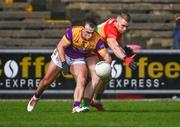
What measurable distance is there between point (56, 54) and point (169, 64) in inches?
237

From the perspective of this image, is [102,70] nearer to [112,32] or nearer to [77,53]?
[77,53]

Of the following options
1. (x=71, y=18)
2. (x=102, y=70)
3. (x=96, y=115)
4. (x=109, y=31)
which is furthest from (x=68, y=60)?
(x=71, y=18)

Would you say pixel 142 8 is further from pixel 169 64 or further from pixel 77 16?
pixel 169 64

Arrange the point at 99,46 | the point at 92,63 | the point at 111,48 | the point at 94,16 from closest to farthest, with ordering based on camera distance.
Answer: the point at 99,46, the point at 92,63, the point at 111,48, the point at 94,16

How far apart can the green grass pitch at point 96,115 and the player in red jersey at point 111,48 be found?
0.28 meters

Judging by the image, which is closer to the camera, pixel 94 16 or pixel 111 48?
pixel 111 48

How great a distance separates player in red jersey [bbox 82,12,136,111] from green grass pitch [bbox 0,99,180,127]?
10.9 inches

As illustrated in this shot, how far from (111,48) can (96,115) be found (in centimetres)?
176

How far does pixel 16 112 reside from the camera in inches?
677

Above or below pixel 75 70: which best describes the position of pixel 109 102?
below

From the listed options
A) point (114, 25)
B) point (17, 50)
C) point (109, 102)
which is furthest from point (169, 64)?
point (114, 25)

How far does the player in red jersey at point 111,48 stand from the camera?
17.2 m

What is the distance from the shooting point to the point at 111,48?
17.6 m

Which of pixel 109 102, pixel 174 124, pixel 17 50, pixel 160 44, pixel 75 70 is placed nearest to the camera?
pixel 174 124
